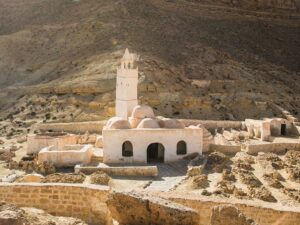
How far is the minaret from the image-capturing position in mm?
24766

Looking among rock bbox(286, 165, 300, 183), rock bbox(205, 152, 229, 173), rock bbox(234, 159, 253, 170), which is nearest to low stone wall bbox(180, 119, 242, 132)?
rock bbox(205, 152, 229, 173)

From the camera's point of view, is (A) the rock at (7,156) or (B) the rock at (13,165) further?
(A) the rock at (7,156)

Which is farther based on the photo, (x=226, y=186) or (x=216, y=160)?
(x=216, y=160)

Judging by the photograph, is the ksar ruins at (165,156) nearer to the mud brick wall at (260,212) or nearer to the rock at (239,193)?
the rock at (239,193)

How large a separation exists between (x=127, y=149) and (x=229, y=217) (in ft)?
48.9

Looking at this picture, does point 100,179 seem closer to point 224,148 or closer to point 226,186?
point 226,186

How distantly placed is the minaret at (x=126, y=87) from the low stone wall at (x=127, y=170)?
555 centimetres

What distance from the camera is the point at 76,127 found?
Result: 90.3 ft

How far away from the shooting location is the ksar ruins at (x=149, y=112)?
26.9 ft

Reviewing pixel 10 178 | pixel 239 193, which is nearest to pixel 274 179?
pixel 239 193

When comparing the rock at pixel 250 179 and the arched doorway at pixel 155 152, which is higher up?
the arched doorway at pixel 155 152

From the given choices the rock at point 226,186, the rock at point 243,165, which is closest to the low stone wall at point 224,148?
the rock at point 243,165

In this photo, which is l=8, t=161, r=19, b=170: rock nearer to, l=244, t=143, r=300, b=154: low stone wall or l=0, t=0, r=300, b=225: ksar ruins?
l=0, t=0, r=300, b=225: ksar ruins

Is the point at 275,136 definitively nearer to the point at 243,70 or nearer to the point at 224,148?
the point at 224,148
